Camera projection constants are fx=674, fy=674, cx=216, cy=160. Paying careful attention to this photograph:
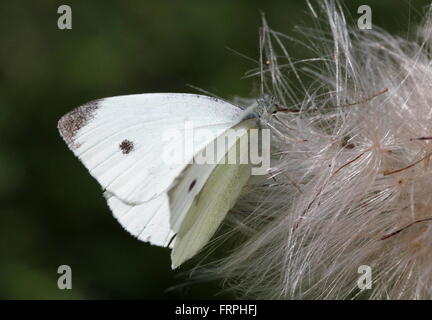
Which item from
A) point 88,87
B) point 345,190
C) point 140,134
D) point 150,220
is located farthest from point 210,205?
point 88,87

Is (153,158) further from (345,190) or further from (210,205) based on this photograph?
(345,190)

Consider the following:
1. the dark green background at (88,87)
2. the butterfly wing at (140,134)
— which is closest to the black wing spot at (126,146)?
the butterfly wing at (140,134)

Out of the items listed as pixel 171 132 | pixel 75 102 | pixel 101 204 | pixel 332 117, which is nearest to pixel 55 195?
pixel 101 204

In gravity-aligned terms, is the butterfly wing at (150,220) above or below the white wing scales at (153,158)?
below

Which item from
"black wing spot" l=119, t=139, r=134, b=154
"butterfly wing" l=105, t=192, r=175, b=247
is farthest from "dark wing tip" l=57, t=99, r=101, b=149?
"butterfly wing" l=105, t=192, r=175, b=247

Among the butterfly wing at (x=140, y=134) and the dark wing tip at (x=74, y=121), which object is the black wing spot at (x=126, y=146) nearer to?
the butterfly wing at (x=140, y=134)

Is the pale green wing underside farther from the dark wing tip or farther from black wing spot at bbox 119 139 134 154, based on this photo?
the dark wing tip

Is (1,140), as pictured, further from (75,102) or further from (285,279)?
(285,279)
